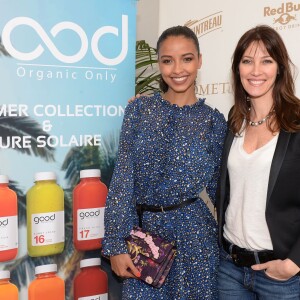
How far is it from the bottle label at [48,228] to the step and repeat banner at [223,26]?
1.07 metres

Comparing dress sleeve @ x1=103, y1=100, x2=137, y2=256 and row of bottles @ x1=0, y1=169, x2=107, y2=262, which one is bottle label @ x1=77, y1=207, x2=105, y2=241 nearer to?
row of bottles @ x1=0, y1=169, x2=107, y2=262

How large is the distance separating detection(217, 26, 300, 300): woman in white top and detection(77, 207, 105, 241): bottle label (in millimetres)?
502

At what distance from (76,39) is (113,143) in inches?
17.5

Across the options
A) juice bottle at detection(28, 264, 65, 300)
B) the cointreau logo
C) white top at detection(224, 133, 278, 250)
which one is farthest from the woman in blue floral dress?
the cointreau logo

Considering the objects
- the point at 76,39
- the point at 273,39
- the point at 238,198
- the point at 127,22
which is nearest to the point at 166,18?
the point at 127,22

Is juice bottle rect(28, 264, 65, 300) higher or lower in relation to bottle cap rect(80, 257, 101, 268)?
lower

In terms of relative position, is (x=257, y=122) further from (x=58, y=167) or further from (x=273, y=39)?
(x=58, y=167)

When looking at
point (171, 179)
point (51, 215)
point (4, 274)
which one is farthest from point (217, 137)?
point (4, 274)

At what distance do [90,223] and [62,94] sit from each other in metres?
0.53

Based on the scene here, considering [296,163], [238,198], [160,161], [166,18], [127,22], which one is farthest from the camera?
[166,18]

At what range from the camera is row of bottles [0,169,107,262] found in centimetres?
169

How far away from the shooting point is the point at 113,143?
1921 millimetres

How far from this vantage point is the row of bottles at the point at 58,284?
1.73m

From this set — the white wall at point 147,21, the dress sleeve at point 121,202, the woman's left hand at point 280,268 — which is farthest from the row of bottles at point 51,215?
the white wall at point 147,21
